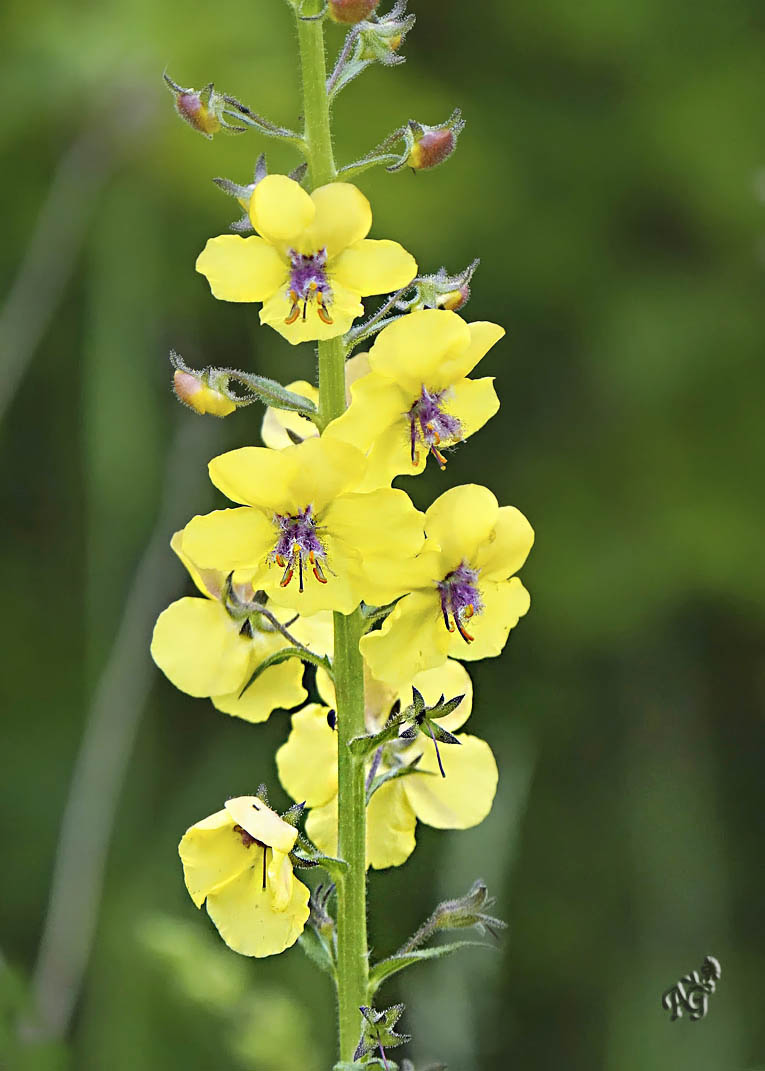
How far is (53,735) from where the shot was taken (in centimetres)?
516

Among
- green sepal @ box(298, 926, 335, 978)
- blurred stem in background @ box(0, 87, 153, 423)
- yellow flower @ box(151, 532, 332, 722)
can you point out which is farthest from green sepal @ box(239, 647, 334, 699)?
blurred stem in background @ box(0, 87, 153, 423)

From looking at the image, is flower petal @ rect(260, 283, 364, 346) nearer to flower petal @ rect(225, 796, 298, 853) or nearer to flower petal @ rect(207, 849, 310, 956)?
flower petal @ rect(225, 796, 298, 853)

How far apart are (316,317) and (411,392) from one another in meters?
0.20

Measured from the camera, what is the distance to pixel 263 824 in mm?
2025

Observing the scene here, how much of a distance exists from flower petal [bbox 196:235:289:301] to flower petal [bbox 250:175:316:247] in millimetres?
40

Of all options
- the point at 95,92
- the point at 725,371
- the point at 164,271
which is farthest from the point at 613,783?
the point at 95,92

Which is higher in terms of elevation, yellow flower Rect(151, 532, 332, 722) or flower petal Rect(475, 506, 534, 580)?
flower petal Rect(475, 506, 534, 580)

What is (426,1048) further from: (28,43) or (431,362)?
(28,43)

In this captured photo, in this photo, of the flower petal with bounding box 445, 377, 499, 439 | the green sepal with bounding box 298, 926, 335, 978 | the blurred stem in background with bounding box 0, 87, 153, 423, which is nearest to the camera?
the flower petal with bounding box 445, 377, 499, 439

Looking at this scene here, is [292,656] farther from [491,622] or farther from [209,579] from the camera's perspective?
[491,622]

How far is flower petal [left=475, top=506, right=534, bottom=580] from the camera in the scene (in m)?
2.26

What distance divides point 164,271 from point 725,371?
2297 mm
